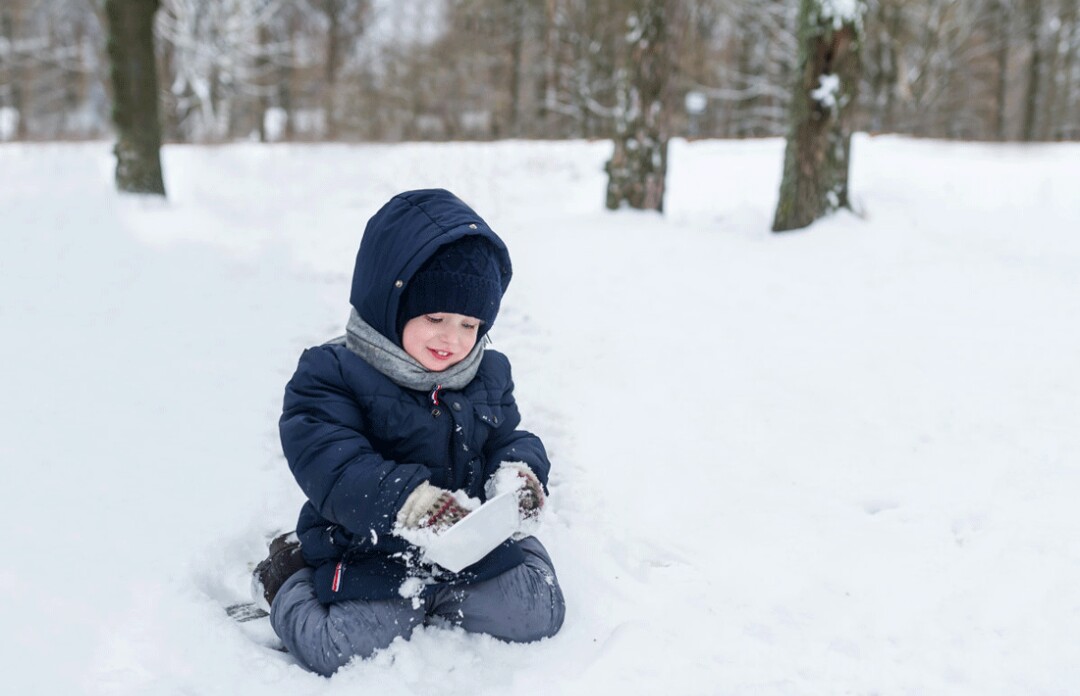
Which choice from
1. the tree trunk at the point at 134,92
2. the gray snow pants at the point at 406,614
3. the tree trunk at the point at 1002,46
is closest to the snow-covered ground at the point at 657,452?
the gray snow pants at the point at 406,614

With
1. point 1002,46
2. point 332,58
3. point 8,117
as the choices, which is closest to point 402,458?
point 1002,46

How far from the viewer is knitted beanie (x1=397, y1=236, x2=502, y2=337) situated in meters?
2.19

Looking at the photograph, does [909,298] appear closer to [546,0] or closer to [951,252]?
[951,252]

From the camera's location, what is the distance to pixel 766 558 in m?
2.79

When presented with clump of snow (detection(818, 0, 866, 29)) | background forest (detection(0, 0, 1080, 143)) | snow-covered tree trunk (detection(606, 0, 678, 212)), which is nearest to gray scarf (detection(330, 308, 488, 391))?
clump of snow (detection(818, 0, 866, 29))

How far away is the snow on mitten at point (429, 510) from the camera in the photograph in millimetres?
2049

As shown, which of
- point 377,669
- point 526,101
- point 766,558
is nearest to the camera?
point 377,669

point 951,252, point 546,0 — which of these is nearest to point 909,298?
point 951,252

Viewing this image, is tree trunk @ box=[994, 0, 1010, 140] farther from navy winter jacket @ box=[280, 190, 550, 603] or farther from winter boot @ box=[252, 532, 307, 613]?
winter boot @ box=[252, 532, 307, 613]

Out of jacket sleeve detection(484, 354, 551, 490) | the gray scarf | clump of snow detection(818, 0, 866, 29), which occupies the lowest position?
jacket sleeve detection(484, 354, 551, 490)

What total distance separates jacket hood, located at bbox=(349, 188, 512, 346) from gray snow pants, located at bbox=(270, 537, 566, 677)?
711 millimetres

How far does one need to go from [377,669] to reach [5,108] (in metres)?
44.3

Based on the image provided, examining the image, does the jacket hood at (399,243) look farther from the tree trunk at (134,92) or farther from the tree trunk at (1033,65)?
the tree trunk at (1033,65)

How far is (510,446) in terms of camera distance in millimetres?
2402
